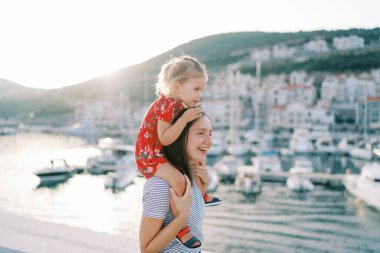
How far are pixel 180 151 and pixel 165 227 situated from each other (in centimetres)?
27

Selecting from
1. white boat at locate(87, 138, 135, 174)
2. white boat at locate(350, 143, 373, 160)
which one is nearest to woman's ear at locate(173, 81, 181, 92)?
white boat at locate(87, 138, 135, 174)

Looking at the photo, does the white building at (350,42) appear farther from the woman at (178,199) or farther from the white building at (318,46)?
the woman at (178,199)

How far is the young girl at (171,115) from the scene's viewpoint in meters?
1.38

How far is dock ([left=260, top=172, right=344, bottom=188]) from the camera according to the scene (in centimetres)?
2020

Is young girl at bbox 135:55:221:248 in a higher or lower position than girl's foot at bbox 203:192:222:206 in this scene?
higher

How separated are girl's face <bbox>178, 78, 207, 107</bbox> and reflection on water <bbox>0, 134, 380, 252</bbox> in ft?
35.3

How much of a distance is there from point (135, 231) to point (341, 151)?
77.1ft

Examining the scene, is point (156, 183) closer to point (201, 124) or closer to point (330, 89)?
point (201, 124)

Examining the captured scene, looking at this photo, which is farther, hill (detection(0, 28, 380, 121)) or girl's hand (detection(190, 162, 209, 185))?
hill (detection(0, 28, 380, 121))

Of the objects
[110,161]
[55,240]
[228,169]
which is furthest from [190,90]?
[110,161]

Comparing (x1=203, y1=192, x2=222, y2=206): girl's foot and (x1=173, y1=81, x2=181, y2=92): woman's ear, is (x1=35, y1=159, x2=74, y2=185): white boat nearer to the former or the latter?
(x1=203, y1=192, x2=222, y2=206): girl's foot

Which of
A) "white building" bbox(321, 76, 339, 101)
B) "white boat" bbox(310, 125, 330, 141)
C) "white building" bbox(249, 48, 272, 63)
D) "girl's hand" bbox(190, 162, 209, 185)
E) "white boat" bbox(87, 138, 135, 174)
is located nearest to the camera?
"girl's hand" bbox(190, 162, 209, 185)

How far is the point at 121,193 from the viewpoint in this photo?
64.2ft

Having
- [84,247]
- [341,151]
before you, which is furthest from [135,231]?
[341,151]
